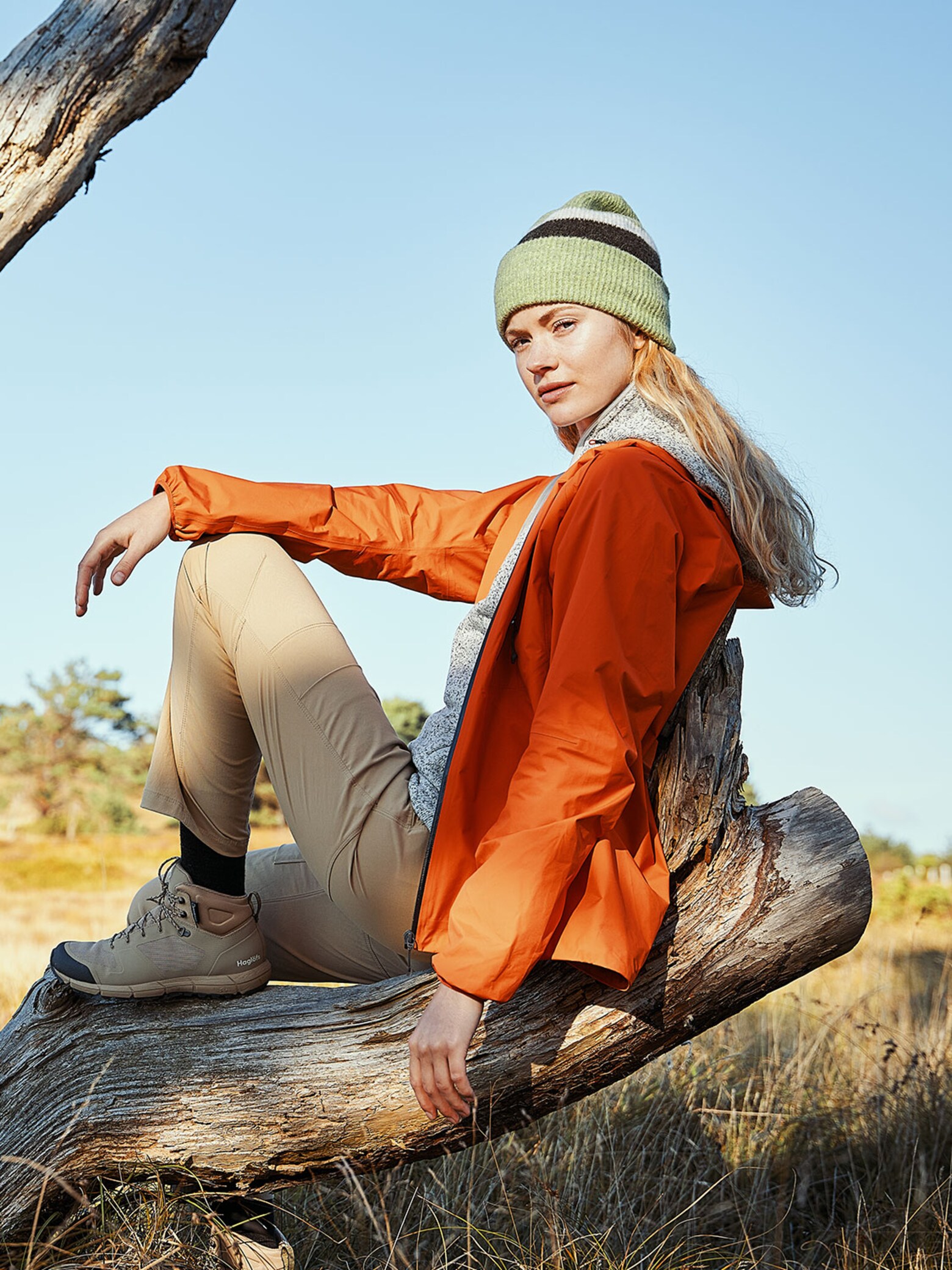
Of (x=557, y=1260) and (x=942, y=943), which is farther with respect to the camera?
(x=942, y=943)

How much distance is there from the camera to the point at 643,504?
2006 mm

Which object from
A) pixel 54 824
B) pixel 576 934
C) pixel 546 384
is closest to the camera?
pixel 576 934

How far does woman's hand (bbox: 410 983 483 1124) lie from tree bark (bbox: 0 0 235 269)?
1.58 m

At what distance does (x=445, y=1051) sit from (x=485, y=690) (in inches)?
25.4

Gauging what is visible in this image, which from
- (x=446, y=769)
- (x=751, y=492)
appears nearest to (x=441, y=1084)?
(x=446, y=769)

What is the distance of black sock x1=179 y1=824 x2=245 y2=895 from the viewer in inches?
92.5

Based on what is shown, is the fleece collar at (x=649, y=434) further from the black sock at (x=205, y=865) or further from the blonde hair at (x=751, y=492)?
the black sock at (x=205, y=865)

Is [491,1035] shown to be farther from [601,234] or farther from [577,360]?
[601,234]

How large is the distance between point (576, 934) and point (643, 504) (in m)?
0.78

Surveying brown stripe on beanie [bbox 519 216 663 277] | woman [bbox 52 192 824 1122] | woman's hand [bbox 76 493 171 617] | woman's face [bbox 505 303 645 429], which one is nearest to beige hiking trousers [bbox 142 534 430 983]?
woman [bbox 52 192 824 1122]

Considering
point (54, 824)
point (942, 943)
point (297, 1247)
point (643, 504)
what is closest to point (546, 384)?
point (643, 504)

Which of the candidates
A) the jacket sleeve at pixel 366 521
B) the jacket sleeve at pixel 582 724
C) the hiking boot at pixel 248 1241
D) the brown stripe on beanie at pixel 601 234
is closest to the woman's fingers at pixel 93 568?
the jacket sleeve at pixel 366 521

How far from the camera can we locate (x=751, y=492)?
7.52ft

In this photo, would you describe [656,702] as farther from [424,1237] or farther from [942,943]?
[942,943]
